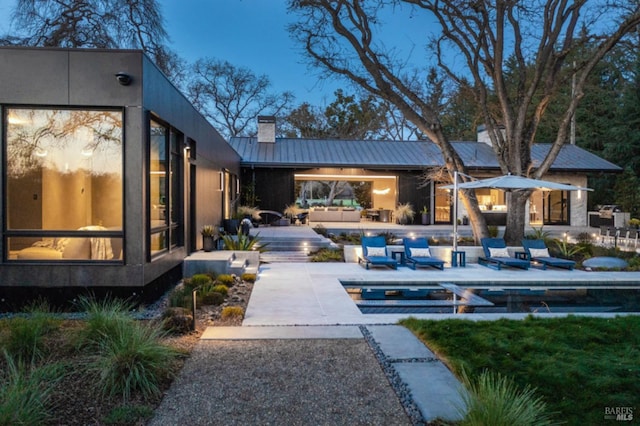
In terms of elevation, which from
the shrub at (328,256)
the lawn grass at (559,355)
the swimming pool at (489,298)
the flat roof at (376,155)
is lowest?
the swimming pool at (489,298)

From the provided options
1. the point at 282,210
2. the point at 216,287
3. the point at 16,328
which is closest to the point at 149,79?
the point at 216,287

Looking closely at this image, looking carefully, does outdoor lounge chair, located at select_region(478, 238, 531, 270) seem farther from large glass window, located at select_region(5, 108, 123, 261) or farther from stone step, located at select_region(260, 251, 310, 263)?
large glass window, located at select_region(5, 108, 123, 261)

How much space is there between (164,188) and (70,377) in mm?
4418

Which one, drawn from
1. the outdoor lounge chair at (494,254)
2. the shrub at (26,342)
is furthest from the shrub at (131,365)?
the outdoor lounge chair at (494,254)

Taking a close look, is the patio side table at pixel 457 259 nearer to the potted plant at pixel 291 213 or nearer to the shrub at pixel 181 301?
the shrub at pixel 181 301

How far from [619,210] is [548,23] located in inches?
499

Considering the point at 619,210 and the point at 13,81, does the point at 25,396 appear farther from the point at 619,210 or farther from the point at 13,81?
the point at 619,210

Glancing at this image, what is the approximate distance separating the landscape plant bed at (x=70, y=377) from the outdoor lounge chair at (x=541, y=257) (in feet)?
29.2

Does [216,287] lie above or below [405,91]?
below

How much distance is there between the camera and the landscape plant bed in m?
3.16

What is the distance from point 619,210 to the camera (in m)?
21.1

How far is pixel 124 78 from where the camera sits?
621cm

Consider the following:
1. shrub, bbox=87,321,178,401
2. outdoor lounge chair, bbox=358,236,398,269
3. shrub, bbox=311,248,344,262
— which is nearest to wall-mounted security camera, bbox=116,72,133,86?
shrub, bbox=87,321,178,401

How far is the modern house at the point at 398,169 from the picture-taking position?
65.3ft
